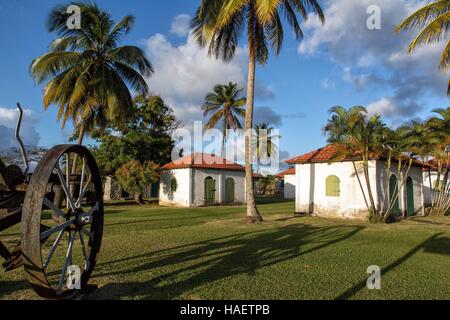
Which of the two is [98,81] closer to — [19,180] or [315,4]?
[315,4]

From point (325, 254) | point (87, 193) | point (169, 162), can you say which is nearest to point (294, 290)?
point (325, 254)

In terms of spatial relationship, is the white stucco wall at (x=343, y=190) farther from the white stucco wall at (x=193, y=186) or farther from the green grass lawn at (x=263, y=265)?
the white stucco wall at (x=193, y=186)

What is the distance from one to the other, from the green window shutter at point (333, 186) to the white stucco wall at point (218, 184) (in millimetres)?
10068

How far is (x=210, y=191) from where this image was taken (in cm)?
2462

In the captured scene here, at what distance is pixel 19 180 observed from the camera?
4.25 m

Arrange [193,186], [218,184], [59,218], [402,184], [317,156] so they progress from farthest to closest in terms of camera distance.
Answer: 1. [218,184]
2. [193,186]
3. [317,156]
4. [402,184]
5. [59,218]

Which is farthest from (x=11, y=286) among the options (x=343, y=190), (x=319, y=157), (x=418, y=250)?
(x=319, y=157)

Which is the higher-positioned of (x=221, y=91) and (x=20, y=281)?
(x=221, y=91)

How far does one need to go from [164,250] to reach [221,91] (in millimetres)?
24214

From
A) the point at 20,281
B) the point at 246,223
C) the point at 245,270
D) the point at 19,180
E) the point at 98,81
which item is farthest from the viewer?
the point at 98,81

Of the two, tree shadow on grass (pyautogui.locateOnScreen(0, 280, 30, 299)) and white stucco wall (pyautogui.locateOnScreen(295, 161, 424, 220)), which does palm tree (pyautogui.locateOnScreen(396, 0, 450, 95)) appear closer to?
white stucco wall (pyautogui.locateOnScreen(295, 161, 424, 220))

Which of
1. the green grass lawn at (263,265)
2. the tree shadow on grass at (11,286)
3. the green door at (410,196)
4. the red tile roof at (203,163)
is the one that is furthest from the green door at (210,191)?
the tree shadow on grass at (11,286)

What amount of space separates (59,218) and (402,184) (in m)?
15.8

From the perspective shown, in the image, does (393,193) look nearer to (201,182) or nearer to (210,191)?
(210,191)
